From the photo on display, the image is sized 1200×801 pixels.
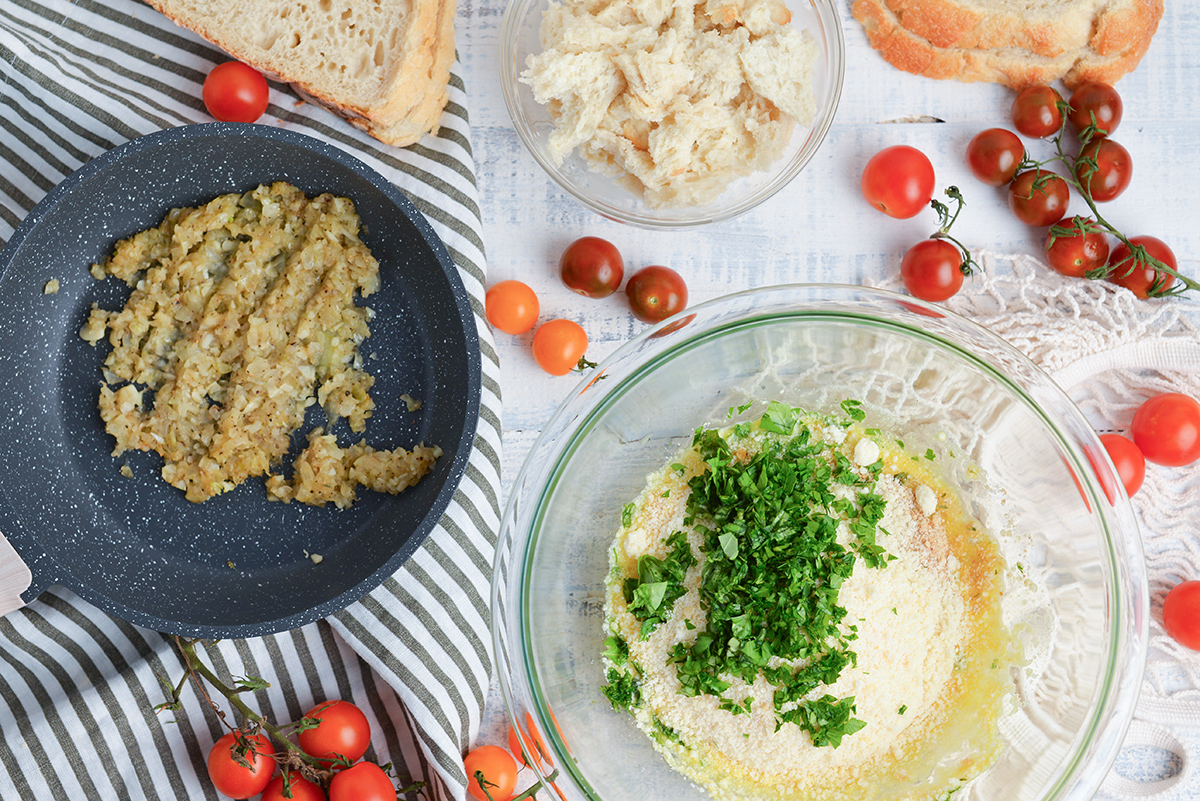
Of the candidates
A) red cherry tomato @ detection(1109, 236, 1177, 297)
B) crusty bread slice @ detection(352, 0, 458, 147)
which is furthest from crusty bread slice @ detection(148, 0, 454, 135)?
red cherry tomato @ detection(1109, 236, 1177, 297)

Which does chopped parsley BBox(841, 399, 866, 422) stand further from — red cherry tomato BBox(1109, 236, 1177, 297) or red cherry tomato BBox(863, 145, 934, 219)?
red cherry tomato BBox(1109, 236, 1177, 297)

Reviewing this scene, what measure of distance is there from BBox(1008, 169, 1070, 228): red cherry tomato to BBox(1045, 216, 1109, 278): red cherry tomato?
0.11 feet

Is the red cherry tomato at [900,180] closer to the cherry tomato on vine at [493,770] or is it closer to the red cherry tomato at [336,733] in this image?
the cherry tomato on vine at [493,770]

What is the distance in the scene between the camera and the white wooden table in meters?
1.91

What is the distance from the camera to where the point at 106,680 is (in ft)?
5.77

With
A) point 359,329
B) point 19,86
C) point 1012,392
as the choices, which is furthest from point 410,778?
point 19,86

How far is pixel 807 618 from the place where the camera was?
1522 mm

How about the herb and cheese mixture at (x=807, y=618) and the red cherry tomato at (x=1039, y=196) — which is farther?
the red cherry tomato at (x=1039, y=196)

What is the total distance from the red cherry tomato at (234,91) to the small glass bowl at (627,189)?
48 cm

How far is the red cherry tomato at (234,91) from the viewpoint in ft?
5.76

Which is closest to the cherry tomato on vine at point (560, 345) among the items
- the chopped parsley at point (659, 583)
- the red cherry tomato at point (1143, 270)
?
the chopped parsley at point (659, 583)

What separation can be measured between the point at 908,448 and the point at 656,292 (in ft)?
1.85

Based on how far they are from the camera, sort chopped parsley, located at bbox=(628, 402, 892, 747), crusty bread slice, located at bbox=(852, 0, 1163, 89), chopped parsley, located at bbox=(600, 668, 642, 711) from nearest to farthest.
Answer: chopped parsley, located at bbox=(628, 402, 892, 747)
chopped parsley, located at bbox=(600, 668, 642, 711)
crusty bread slice, located at bbox=(852, 0, 1163, 89)

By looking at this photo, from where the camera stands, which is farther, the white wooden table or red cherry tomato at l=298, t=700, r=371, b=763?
the white wooden table
